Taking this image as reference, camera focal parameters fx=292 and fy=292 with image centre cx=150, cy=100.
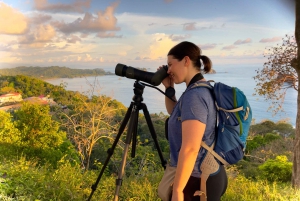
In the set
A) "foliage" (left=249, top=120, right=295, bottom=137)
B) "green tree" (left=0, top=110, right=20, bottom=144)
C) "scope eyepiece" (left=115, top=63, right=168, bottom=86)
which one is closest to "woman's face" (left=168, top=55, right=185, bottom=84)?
"scope eyepiece" (left=115, top=63, right=168, bottom=86)

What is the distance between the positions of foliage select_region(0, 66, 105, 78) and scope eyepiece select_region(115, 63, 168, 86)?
6.60ft

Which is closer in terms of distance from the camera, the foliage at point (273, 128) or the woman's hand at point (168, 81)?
the woman's hand at point (168, 81)

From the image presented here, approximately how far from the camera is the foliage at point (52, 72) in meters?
3.03

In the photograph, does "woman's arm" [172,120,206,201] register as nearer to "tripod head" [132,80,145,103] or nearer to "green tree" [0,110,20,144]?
"tripod head" [132,80,145,103]

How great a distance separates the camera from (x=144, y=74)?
116 cm

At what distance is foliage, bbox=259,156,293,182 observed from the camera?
3232 millimetres

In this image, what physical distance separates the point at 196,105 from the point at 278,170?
Result: 9.29 feet

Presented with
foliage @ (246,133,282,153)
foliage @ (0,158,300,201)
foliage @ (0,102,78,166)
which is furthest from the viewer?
foliage @ (246,133,282,153)

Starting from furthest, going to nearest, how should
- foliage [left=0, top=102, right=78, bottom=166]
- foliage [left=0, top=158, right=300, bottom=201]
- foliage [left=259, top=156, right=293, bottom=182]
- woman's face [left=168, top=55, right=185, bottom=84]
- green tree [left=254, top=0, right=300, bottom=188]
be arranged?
foliage [left=259, top=156, right=293, bottom=182] → foliage [left=0, top=102, right=78, bottom=166] → green tree [left=254, top=0, right=300, bottom=188] → foliage [left=0, top=158, right=300, bottom=201] → woman's face [left=168, top=55, right=185, bottom=84]

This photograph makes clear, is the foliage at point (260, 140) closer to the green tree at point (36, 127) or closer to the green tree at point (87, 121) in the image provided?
the green tree at point (87, 121)

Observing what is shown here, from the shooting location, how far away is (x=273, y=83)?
9.41 ft

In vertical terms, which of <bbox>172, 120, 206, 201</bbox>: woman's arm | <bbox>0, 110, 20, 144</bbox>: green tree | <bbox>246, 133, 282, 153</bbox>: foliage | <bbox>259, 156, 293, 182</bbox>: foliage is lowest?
<bbox>259, 156, 293, 182</bbox>: foliage

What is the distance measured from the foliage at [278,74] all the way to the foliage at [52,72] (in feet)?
5.48

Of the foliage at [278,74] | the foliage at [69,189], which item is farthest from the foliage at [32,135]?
the foliage at [278,74]
